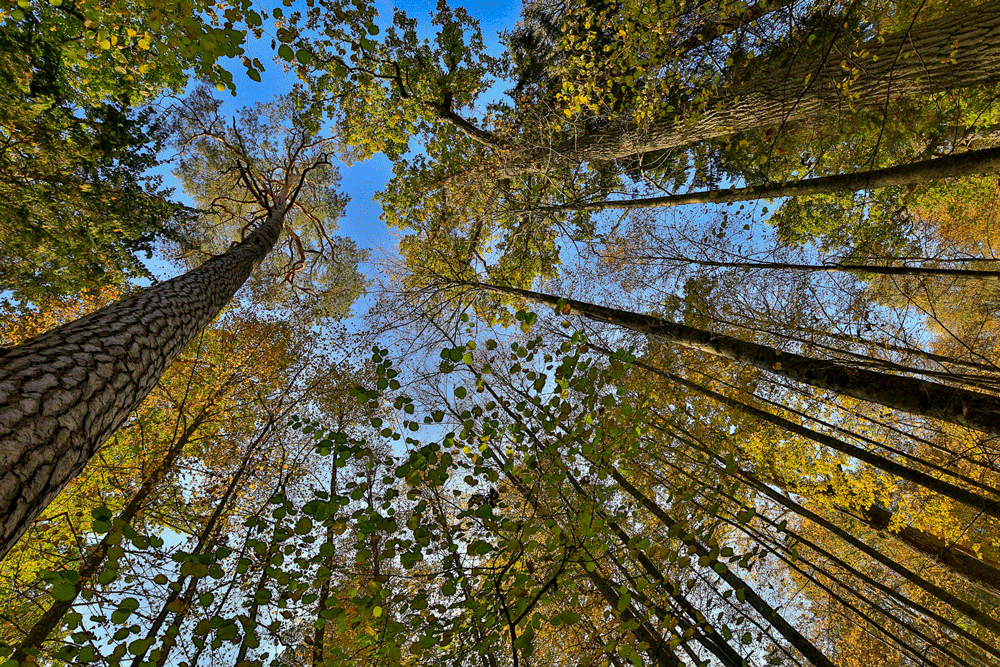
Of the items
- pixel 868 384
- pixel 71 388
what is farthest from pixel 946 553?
pixel 71 388

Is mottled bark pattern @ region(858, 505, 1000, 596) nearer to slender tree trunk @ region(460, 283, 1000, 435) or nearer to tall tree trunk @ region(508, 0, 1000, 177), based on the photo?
slender tree trunk @ region(460, 283, 1000, 435)

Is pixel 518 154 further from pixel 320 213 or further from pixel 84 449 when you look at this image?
pixel 320 213

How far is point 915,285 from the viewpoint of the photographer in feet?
19.3

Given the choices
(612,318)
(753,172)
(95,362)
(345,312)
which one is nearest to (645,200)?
(612,318)

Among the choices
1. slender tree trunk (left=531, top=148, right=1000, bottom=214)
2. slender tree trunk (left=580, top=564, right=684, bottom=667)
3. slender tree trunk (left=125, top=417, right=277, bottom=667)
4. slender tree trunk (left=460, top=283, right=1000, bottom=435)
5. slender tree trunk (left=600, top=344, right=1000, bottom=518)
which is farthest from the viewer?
slender tree trunk (left=125, top=417, right=277, bottom=667)

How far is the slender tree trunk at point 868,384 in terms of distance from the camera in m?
2.86

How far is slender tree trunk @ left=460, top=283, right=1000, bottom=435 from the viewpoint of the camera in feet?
9.37

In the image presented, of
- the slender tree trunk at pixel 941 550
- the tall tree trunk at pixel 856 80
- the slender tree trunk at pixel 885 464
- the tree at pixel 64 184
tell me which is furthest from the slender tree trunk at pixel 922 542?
the tree at pixel 64 184

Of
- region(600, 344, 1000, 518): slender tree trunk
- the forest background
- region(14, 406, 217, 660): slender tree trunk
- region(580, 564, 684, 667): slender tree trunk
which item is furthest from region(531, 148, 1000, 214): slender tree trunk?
region(14, 406, 217, 660): slender tree trunk

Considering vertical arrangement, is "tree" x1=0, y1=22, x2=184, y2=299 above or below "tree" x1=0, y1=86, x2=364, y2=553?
above

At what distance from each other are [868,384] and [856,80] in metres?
3.82

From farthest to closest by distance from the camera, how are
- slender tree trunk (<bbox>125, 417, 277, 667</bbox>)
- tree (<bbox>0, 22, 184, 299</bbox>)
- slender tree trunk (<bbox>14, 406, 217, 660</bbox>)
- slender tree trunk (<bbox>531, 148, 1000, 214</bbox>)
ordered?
tree (<bbox>0, 22, 184, 299</bbox>), slender tree trunk (<bbox>125, 417, 277, 667</bbox>), slender tree trunk (<bbox>14, 406, 217, 660</bbox>), slender tree trunk (<bbox>531, 148, 1000, 214</bbox>)

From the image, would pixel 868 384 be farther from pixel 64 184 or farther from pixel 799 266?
pixel 64 184

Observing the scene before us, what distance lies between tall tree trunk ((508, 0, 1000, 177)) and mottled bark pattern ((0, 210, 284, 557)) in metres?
5.34
